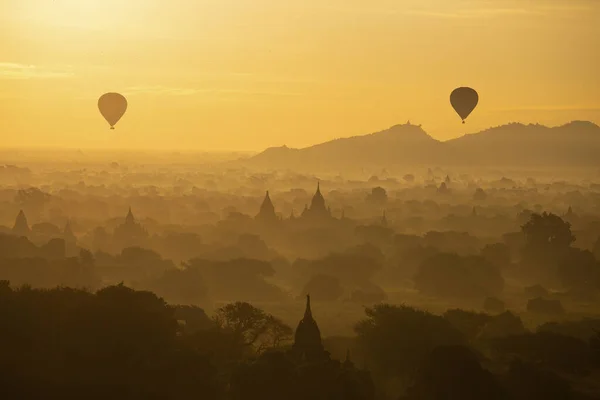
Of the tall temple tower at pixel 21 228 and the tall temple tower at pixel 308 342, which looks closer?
the tall temple tower at pixel 308 342

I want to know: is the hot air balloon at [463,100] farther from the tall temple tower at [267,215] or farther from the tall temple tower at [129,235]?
the tall temple tower at [129,235]

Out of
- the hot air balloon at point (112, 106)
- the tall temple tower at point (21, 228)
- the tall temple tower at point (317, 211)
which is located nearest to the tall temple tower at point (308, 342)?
the tall temple tower at point (21, 228)

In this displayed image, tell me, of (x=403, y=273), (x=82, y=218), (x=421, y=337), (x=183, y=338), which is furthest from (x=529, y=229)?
(x=82, y=218)

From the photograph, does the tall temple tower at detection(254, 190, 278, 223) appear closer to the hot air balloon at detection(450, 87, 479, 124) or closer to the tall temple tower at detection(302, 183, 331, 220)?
the tall temple tower at detection(302, 183, 331, 220)

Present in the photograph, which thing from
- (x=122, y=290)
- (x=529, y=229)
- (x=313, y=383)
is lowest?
(x=313, y=383)

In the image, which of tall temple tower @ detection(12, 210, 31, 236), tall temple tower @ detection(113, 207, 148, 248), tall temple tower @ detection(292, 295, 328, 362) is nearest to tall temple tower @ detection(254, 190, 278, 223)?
tall temple tower @ detection(113, 207, 148, 248)

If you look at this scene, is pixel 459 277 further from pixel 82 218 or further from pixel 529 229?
pixel 82 218
